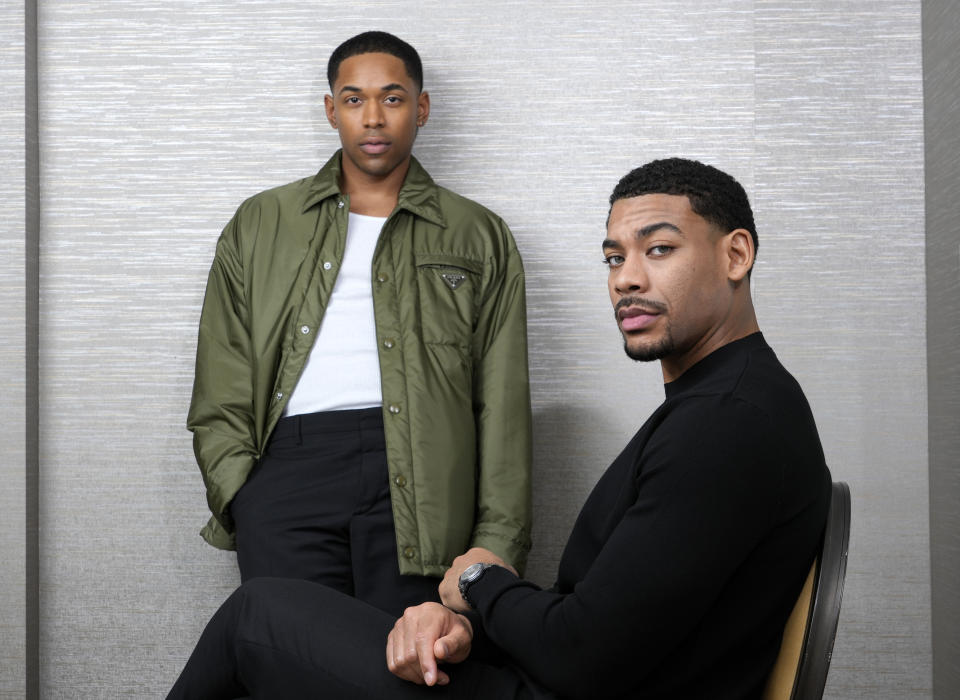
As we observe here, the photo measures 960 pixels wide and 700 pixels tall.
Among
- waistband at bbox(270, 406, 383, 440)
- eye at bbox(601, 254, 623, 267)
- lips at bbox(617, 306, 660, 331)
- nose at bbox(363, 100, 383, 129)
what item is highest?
nose at bbox(363, 100, 383, 129)

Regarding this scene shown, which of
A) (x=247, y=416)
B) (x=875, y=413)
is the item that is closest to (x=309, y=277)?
(x=247, y=416)

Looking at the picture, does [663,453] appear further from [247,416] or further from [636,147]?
[636,147]

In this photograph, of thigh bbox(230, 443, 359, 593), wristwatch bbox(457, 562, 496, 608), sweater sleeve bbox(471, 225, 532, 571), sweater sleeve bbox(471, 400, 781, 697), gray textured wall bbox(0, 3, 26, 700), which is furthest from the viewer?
gray textured wall bbox(0, 3, 26, 700)

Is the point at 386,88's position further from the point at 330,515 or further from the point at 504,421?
the point at 330,515

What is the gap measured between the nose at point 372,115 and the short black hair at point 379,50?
141 mm

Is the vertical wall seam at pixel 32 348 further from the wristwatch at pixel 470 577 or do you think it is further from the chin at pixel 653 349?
the chin at pixel 653 349

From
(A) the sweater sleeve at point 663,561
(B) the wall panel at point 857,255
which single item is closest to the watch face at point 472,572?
(A) the sweater sleeve at point 663,561

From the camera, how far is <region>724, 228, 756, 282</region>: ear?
129cm

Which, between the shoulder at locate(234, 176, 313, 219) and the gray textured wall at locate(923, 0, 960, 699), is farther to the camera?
the gray textured wall at locate(923, 0, 960, 699)

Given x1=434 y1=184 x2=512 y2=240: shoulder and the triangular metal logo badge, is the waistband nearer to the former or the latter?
the triangular metal logo badge

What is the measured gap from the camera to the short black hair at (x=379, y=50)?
7.77 ft

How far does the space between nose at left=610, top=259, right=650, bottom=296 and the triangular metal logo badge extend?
1.06m

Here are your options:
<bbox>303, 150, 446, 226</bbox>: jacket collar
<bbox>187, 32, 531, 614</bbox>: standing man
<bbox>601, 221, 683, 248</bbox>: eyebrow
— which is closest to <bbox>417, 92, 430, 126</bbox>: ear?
<bbox>187, 32, 531, 614</bbox>: standing man

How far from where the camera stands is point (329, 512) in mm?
2113
